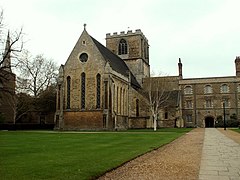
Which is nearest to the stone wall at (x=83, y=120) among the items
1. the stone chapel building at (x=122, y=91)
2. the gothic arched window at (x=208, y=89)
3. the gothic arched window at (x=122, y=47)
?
the stone chapel building at (x=122, y=91)

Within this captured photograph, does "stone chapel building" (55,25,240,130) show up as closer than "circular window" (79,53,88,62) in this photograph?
Yes

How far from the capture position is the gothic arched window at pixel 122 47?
196ft

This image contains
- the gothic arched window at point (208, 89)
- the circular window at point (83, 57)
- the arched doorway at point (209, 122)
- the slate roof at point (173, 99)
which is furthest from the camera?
the gothic arched window at point (208, 89)

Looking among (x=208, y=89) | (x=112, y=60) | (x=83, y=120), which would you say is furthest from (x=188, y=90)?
(x=83, y=120)

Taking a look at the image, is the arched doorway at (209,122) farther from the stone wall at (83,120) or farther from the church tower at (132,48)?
the stone wall at (83,120)

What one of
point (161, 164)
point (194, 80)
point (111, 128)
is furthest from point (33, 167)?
point (194, 80)

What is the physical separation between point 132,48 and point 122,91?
15.6 m

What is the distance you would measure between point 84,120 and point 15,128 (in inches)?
543

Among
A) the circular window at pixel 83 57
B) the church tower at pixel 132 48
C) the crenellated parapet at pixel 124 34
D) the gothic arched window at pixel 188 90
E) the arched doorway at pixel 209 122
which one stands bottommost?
the arched doorway at pixel 209 122

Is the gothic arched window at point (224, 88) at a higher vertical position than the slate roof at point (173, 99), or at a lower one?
higher

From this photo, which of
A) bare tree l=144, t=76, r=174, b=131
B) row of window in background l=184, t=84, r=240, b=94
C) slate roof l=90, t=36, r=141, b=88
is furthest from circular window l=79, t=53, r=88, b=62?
row of window in background l=184, t=84, r=240, b=94

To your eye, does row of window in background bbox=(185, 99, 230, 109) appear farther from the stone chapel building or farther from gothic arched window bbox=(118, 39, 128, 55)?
gothic arched window bbox=(118, 39, 128, 55)

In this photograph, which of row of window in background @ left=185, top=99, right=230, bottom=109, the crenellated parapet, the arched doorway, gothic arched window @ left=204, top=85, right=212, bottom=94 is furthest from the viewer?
gothic arched window @ left=204, top=85, right=212, bottom=94

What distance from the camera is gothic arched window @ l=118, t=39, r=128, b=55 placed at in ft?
196
